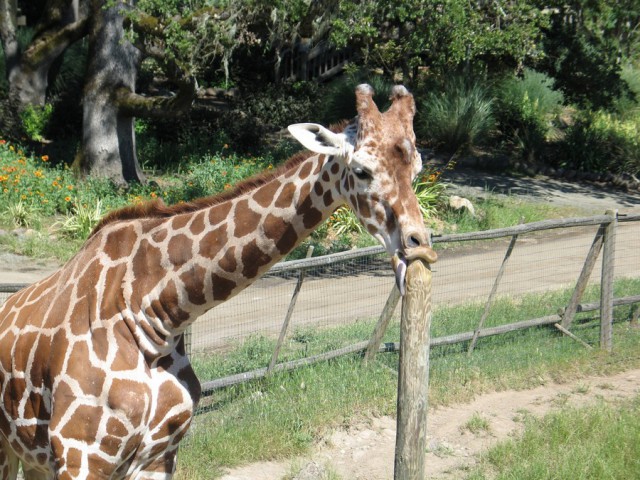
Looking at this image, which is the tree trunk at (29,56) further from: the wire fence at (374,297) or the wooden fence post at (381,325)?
the wooden fence post at (381,325)

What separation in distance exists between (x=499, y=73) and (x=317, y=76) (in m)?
5.70

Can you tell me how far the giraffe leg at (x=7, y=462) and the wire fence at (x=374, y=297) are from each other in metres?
1.51

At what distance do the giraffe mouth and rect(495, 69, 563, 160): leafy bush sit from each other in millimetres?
19402

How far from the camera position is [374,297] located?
10.3 metres

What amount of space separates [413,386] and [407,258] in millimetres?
1368

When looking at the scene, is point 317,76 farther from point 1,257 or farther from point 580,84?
point 1,257

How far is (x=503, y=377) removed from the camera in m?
8.56

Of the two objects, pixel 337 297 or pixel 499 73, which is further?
pixel 499 73

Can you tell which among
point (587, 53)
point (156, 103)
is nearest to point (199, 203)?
point (156, 103)

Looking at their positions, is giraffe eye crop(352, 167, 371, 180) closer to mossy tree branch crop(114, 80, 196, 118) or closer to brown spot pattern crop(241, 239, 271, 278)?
brown spot pattern crop(241, 239, 271, 278)

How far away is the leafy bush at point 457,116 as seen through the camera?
2091 cm

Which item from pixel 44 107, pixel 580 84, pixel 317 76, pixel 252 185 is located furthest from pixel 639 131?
pixel 252 185


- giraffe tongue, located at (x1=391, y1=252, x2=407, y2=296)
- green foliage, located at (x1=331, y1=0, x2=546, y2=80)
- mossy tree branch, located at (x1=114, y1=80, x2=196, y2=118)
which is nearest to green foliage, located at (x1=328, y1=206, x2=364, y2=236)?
green foliage, located at (x1=331, y1=0, x2=546, y2=80)

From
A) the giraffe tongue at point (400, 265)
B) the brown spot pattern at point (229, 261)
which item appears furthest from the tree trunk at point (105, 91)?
the giraffe tongue at point (400, 265)
